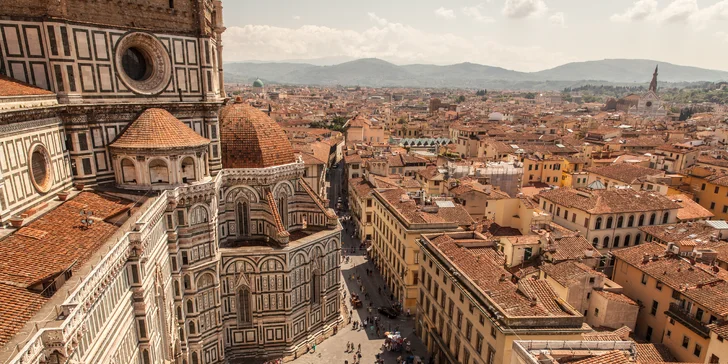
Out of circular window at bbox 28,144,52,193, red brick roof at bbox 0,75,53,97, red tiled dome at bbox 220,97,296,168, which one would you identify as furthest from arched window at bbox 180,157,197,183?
red brick roof at bbox 0,75,53,97

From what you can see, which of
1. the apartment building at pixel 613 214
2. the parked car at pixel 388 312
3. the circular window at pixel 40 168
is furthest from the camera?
the apartment building at pixel 613 214

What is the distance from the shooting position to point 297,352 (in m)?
30.3

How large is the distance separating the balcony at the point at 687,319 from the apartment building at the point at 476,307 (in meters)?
6.17

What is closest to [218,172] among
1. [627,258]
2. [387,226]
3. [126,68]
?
[126,68]

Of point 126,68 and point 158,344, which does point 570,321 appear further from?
point 126,68

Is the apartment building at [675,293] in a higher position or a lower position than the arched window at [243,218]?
lower

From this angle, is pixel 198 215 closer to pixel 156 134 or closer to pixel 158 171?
pixel 158 171

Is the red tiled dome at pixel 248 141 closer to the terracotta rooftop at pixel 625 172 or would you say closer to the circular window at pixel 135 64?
the circular window at pixel 135 64

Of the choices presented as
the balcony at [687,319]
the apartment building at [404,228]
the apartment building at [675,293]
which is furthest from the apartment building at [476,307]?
the apartment building at [675,293]

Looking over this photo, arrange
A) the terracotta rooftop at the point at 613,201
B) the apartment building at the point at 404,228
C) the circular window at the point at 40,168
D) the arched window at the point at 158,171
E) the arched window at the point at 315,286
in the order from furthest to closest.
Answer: the terracotta rooftop at the point at 613,201
the apartment building at the point at 404,228
the arched window at the point at 315,286
the arched window at the point at 158,171
the circular window at the point at 40,168

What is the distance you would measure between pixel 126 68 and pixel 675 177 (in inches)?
2255

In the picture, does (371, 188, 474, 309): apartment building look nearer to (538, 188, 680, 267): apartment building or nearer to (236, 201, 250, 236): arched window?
(538, 188, 680, 267): apartment building

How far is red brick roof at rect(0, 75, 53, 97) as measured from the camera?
18.1m

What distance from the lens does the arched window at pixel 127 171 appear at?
23156 millimetres
